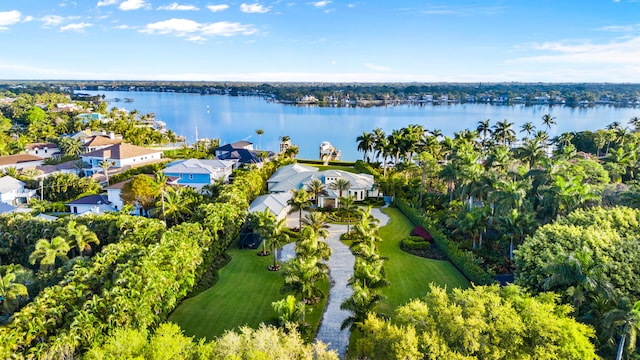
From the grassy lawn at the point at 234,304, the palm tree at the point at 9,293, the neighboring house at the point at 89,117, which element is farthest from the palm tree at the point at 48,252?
the neighboring house at the point at 89,117

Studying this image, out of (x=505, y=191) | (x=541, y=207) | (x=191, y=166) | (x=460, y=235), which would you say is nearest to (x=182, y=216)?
(x=191, y=166)

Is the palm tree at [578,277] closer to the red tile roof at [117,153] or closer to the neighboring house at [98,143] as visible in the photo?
the red tile roof at [117,153]

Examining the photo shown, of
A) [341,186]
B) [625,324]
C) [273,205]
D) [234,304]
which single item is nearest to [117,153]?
[273,205]

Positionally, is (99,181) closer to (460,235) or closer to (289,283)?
(289,283)

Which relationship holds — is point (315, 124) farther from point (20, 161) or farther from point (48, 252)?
point (48, 252)

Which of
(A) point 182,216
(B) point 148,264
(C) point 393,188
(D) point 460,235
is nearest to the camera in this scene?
(B) point 148,264

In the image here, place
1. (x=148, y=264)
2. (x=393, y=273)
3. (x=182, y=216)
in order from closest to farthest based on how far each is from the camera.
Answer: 1. (x=148, y=264)
2. (x=393, y=273)
3. (x=182, y=216)

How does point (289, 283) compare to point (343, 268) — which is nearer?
point (289, 283)
